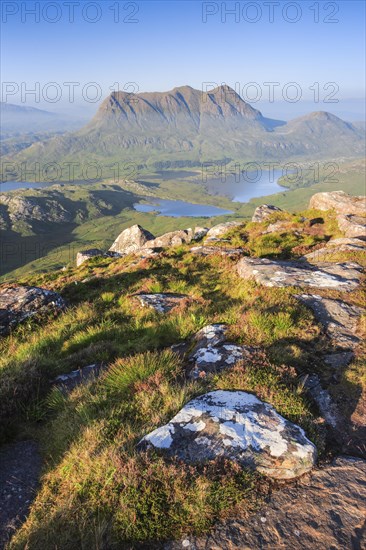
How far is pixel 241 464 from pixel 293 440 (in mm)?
975

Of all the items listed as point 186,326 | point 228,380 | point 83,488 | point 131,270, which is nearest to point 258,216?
point 131,270

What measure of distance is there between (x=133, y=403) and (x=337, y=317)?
23.1ft

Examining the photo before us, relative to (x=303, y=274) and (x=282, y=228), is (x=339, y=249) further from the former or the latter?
(x=282, y=228)

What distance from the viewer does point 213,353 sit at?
785 cm

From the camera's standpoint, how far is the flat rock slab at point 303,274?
12211 millimetres

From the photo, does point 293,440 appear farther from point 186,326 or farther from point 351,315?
point 351,315

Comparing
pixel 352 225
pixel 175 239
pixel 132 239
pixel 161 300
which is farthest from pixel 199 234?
pixel 161 300

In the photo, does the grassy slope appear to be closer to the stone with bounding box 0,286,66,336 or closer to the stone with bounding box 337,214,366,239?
the stone with bounding box 0,286,66,336

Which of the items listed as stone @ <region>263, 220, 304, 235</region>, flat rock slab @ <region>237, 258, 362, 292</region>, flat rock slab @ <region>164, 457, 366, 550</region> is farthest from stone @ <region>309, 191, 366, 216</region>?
flat rock slab @ <region>164, 457, 366, 550</region>

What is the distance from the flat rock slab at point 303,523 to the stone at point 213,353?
9.62ft

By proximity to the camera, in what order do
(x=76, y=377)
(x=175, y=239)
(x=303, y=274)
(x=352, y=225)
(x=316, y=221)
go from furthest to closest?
(x=175, y=239) < (x=316, y=221) < (x=352, y=225) < (x=303, y=274) < (x=76, y=377)

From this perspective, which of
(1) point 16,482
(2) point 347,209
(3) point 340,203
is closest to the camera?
(1) point 16,482

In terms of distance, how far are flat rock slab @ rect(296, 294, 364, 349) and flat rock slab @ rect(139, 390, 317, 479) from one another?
13.6 ft

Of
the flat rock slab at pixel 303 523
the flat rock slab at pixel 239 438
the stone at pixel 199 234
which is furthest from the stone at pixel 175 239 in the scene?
the flat rock slab at pixel 303 523
